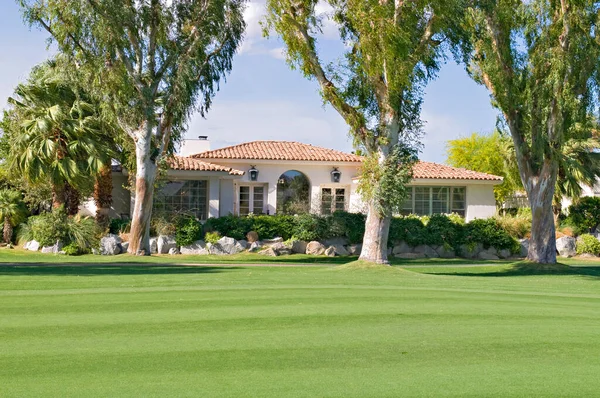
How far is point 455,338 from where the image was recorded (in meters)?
10.7

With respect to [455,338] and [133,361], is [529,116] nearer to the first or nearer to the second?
[455,338]

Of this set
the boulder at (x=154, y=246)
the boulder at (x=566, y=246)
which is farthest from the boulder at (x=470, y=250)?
the boulder at (x=154, y=246)

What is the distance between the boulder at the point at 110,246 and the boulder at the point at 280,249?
20.1ft

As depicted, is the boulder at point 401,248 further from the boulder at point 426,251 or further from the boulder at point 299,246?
the boulder at point 299,246

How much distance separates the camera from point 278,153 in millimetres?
40812

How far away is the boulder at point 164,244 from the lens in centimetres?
3167

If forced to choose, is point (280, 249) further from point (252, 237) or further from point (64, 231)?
point (64, 231)

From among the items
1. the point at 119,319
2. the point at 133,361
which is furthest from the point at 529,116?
the point at 133,361

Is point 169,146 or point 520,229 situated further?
point 520,229

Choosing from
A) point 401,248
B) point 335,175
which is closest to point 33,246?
point 401,248

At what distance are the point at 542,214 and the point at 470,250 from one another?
7.23 metres

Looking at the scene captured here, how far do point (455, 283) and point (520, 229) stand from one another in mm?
18172

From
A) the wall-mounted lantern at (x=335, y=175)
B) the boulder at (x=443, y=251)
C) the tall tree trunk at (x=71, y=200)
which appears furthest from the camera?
the wall-mounted lantern at (x=335, y=175)

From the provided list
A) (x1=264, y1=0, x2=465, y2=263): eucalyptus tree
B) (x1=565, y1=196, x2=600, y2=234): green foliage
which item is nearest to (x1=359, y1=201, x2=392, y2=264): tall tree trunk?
(x1=264, y1=0, x2=465, y2=263): eucalyptus tree
